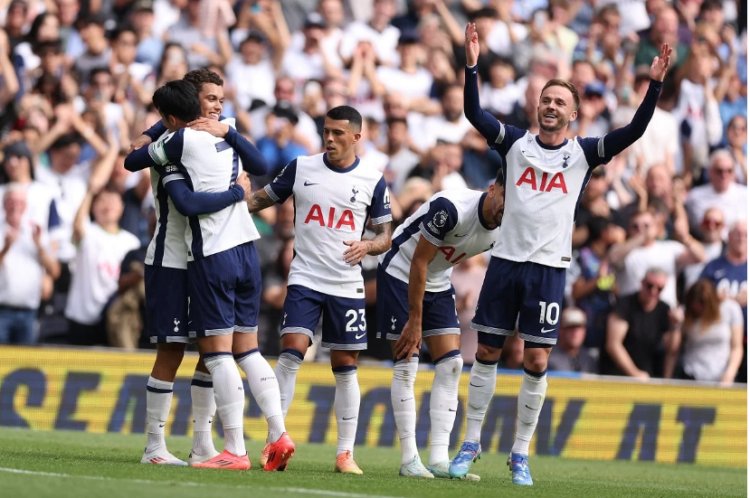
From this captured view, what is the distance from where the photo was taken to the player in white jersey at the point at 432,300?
35.0ft

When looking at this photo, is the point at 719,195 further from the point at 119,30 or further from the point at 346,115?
the point at 346,115

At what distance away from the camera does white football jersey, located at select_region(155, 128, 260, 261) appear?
389 inches

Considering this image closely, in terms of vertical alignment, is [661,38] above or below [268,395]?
above

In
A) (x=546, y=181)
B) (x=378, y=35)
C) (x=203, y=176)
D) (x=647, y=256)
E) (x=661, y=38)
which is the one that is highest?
(x=661, y=38)

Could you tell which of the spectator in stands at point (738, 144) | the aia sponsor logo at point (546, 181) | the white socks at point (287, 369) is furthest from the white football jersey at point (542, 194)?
the spectator in stands at point (738, 144)

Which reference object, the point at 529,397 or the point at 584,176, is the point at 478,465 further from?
the point at 584,176

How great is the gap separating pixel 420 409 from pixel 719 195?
5.97 meters

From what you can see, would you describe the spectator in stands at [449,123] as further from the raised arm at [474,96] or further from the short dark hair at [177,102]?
the short dark hair at [177,102]

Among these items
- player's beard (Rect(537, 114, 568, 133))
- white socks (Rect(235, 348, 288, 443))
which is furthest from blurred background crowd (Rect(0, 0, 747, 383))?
white socks (Rect(235, 348, 288, 443))

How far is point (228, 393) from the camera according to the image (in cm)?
985

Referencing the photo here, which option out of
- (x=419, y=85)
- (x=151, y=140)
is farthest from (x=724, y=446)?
(x=151, y=140)

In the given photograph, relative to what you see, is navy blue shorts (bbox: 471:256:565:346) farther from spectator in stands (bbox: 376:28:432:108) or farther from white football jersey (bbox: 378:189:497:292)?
spectator in stands (bbox: 376:28:432:108)

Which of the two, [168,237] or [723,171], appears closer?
[168,237]

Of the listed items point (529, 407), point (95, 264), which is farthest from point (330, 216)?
point (95, 264)
